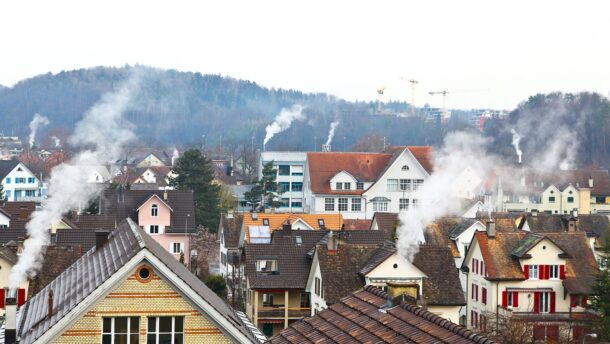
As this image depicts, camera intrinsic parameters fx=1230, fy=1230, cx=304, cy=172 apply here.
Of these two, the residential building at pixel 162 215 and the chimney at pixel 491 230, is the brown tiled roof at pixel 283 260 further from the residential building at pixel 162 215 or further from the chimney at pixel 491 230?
the residential building at pixel 162 215

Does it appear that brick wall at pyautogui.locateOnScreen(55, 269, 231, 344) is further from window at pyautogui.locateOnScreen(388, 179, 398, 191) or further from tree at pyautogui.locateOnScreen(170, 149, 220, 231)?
window at pyautogui.locateOnScreen(388, 179, 398, 191)

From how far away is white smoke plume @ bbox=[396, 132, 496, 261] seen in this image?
49.5 m

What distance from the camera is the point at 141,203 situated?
6500 centimetres

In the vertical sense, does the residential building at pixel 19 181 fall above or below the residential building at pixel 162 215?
above

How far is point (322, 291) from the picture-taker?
4194 centimetres

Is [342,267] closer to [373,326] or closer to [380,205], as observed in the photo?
[373,326]

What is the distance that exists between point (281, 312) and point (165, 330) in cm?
2573

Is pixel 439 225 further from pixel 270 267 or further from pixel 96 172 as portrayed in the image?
pixel 96 172

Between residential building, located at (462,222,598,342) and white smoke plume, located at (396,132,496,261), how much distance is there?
325cm

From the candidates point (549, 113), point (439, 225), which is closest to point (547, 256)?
point (439, 225)

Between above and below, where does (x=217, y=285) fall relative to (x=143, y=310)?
below

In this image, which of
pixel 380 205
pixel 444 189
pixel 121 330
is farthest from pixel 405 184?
pixel 121 330

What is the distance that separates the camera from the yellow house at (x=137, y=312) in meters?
18.8

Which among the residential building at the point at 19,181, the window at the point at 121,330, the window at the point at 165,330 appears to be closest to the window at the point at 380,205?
the residential building at the point at 19,181
